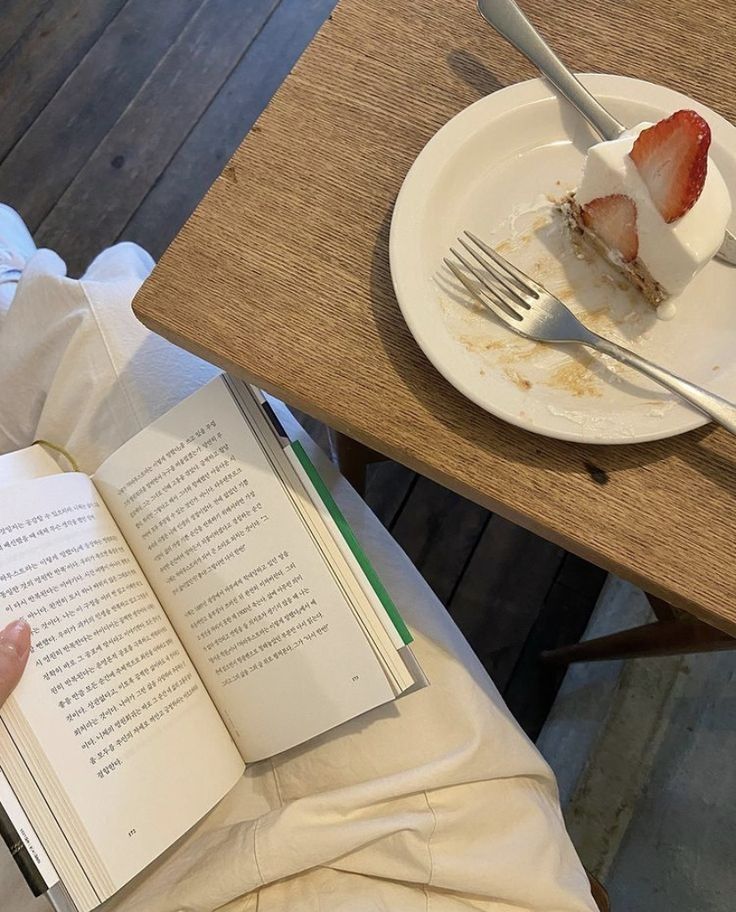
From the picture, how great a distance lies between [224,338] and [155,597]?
0.24 metres

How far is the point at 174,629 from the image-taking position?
69 centimetres

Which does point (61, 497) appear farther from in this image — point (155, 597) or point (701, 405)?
point (701, 405)

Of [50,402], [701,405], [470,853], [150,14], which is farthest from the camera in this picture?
[150,14]

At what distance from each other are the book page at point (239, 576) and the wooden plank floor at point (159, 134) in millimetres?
640

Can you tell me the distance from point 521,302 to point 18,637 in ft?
1.41

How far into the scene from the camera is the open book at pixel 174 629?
1.93 feet

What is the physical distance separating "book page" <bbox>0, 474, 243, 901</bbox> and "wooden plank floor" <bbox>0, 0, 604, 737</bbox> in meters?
0.66

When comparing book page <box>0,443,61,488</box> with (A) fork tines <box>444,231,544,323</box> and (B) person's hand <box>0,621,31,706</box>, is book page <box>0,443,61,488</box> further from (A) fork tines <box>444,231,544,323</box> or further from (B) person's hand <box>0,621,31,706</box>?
(A) fork tines <box>444,231,544,323</box>

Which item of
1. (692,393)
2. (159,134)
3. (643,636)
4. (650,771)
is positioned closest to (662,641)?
(643,636)

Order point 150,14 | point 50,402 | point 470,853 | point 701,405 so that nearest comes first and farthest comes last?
point 701,405 < point 470,853 < point 50,402 < point 150,14

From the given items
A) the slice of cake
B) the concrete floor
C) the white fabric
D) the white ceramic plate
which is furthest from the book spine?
the concrete floor

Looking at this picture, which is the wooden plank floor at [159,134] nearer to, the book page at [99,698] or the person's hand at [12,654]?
the book page at [99,698]

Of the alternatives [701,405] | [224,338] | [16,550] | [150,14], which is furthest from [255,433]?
[150,14]

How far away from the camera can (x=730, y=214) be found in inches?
22.3
